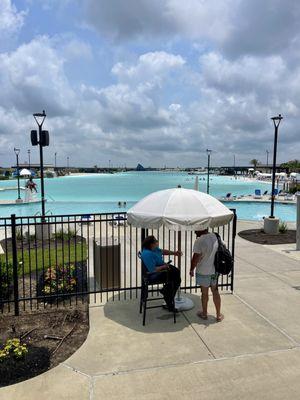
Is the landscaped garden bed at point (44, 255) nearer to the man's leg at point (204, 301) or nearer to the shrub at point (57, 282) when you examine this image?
the shrub at point (57, 282)

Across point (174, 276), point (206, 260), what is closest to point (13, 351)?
point (174, 276)

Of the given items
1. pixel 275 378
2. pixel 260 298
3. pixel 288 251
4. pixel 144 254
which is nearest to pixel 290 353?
pixel 275 378

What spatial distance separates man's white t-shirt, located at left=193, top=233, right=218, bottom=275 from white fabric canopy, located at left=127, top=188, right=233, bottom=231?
1.18ft

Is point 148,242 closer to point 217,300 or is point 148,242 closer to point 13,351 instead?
point 217,300

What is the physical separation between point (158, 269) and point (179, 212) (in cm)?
107

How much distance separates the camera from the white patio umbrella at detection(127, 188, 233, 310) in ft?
16.6

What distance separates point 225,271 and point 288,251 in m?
6.49

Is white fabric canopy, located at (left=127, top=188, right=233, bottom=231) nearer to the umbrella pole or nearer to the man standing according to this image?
the man standing

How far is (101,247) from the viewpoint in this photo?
714 cm

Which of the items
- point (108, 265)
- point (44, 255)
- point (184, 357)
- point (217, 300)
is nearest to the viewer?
point (184, 357)

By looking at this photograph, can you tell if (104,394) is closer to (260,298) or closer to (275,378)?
(275,378)

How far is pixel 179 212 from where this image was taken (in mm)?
5195

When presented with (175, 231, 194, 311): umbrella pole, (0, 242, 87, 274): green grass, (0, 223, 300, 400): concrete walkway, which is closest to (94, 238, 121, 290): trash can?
(0, 223, 300, 400): concrete walkway

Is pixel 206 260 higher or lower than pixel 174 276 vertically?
higher
